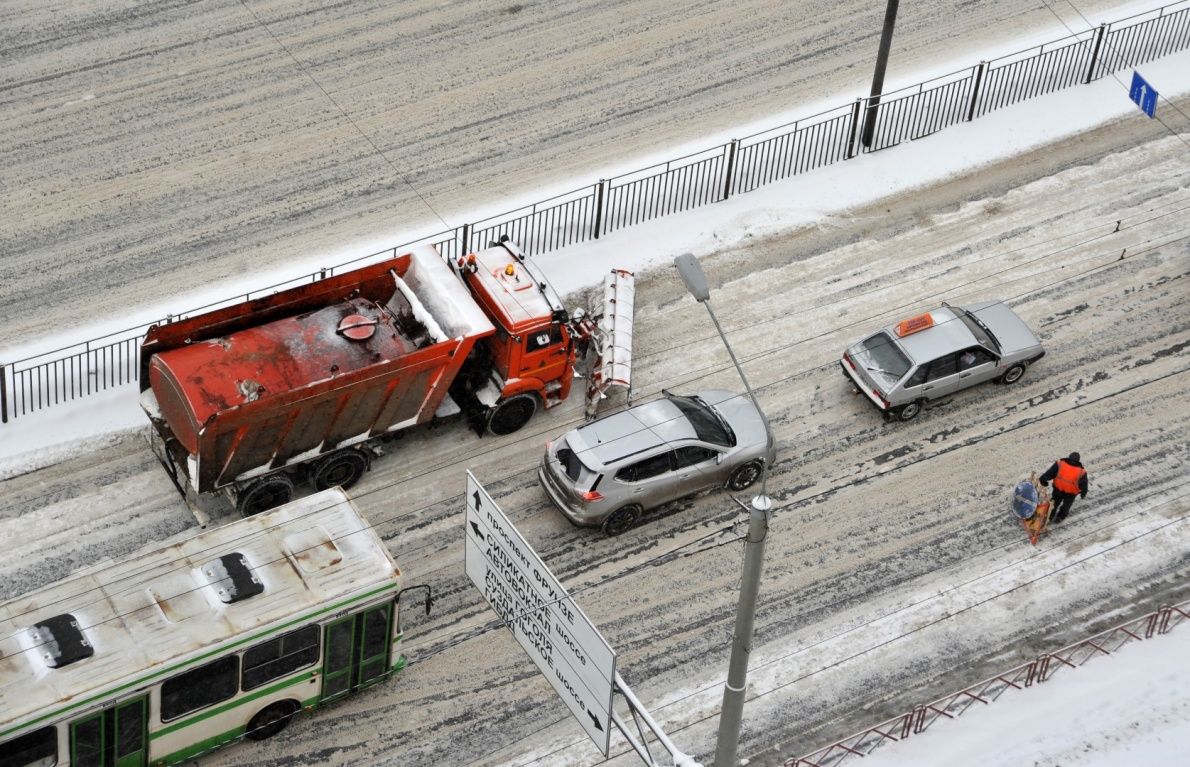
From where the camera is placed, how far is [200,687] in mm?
19906

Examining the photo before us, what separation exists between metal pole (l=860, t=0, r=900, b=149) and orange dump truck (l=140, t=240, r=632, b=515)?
30.0 feet

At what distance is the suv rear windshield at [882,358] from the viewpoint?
26370mm

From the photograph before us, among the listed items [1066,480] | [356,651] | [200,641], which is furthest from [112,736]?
[1066,480]

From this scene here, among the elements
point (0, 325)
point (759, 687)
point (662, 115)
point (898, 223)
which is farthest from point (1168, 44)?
point (0, 325)

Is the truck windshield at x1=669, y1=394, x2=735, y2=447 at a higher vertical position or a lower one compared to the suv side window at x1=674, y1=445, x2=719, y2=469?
higher

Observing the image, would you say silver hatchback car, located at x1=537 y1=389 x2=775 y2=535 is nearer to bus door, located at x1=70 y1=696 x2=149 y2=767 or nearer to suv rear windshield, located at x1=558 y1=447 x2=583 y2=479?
suv rear windshield, located at x1=558 y1=447 x2=583 y2=479

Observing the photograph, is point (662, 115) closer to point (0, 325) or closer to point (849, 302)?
point (849, 302)

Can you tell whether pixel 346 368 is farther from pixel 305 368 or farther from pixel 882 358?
pixel 882 358

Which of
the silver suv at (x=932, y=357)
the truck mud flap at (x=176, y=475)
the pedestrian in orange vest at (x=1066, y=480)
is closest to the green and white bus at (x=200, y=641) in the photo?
the truck mud flap at (x=176, y=475)

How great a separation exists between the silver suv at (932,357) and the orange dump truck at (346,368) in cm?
456

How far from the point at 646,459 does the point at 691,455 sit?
0.85 meters

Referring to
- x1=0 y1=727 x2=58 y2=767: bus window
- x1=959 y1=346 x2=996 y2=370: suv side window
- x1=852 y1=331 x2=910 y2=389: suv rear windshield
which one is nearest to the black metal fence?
x1=852 y1=331 x2=910 y2=389: suv rear windshield

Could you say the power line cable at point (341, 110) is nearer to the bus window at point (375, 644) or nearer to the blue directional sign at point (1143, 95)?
the bus window at point (375, 644)

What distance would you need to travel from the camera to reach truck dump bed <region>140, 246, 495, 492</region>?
22.9 metres
